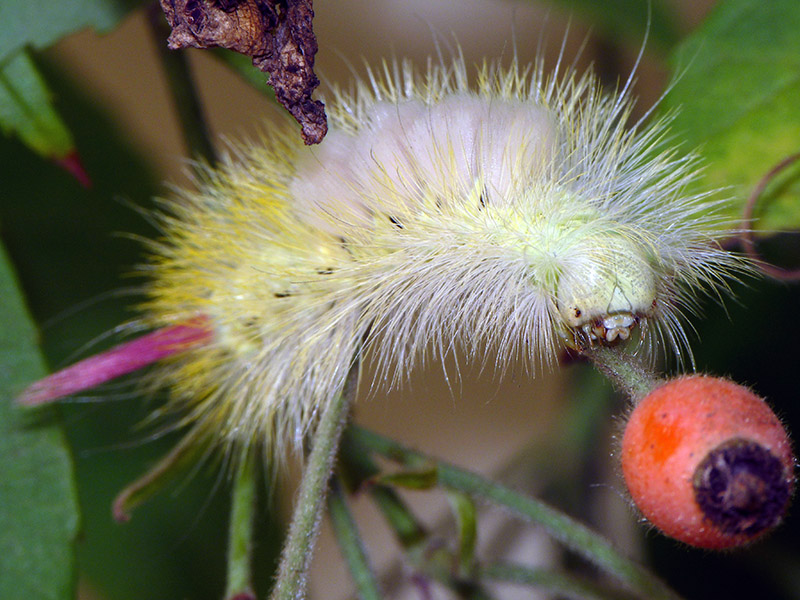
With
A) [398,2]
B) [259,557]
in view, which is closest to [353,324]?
[259,557]

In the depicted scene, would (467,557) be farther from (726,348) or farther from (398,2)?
(398,2)

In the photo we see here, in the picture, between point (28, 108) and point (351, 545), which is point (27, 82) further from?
point (351, 545)

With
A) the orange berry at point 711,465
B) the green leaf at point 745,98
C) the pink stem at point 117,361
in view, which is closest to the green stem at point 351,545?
the pink stem at point 117,361

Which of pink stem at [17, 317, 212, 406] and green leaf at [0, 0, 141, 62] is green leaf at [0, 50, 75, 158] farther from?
pink stem at [17, 317, 212, 406]

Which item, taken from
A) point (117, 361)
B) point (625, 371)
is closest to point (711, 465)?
point (625, 371)

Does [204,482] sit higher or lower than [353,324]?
lower

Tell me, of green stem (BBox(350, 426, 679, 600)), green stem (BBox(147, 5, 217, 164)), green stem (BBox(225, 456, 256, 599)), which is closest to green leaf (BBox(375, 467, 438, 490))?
green stem (BBox(350, 426, 679, 600))

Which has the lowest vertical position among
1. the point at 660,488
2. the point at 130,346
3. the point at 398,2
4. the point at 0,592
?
the point at 0,592
